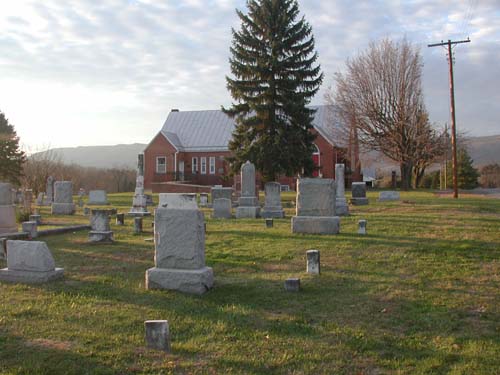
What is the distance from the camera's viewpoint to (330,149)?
4378 centimetres

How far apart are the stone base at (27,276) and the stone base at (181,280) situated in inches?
68.0

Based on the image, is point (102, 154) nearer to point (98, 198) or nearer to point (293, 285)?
point (98, 198)

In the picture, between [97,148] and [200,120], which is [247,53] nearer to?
[200,120]

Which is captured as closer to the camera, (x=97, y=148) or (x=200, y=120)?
(x=200, y=120)

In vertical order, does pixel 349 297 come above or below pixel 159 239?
below

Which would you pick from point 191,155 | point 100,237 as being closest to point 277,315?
point 100,237

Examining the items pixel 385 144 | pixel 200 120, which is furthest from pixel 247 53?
pixel 200 120

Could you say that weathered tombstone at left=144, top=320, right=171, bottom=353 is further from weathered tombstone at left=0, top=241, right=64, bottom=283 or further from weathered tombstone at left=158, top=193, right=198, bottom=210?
weathered tombstone at left=0, top=241, right=64, bottom=283

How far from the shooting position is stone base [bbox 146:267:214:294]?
23.7 feet

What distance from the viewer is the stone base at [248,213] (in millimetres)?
19438

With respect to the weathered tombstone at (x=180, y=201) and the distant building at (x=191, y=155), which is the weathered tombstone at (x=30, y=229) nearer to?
the weathered tombstone at (x=180, y=201)

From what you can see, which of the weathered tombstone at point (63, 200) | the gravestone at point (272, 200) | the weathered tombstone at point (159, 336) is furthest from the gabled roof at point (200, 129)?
the weathered tombstone at point (159, 336)

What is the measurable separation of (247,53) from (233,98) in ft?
9.66

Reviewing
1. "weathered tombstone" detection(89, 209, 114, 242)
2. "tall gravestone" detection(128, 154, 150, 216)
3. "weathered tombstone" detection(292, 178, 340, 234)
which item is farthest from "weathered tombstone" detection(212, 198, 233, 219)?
"weathered tombstone" detection(89, 209, 114, 242)
